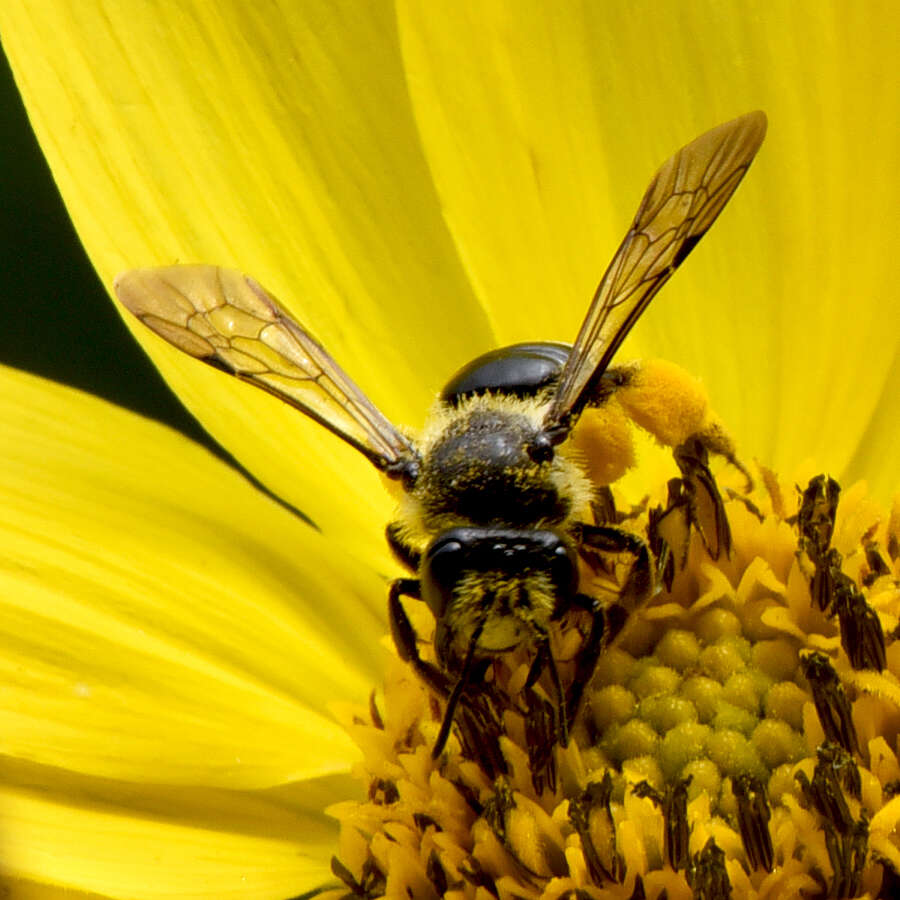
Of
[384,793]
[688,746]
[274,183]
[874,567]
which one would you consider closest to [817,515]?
[874,567]

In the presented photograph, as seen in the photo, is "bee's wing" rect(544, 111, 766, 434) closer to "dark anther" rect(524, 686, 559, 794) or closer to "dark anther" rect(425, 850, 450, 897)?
"dark anther" rect(524, 686, 559, 794)

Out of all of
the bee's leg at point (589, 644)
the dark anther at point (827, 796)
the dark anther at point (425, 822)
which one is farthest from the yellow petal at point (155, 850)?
the dark anther at point (827, 796)

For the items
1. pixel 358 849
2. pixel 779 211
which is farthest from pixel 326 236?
pixel 358 849

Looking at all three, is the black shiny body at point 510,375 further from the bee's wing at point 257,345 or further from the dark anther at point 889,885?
the dark anther at point 889,885

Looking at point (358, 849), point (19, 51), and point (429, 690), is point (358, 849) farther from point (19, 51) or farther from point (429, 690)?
point (19, 51)

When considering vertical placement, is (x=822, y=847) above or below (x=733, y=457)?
below

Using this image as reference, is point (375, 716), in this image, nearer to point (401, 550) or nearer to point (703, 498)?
point (401, 550)

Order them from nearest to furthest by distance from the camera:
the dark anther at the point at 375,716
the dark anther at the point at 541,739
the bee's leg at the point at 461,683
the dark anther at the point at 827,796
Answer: the bee's leg at the point at 461,683 → the dark anther at the point at 827,796 → the dark anther at the point at 541,739 → the dark anther at the point at 375,716
